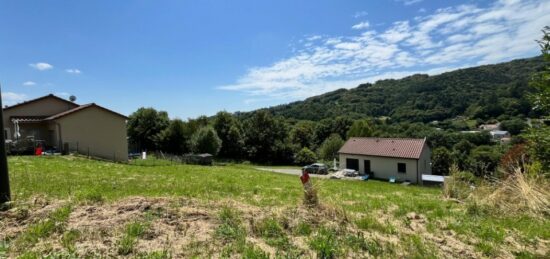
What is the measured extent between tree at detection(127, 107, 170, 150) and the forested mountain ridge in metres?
56.9

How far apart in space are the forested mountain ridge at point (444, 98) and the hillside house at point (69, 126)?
8427cm

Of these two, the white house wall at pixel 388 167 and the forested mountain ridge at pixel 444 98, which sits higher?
the forested mountain ridge at pixel 444 98

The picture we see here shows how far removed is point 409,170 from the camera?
3491 centimetres

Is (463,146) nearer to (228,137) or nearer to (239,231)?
(228,137)

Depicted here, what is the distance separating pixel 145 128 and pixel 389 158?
4369 centimetres

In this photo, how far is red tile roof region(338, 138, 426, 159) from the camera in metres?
35.3

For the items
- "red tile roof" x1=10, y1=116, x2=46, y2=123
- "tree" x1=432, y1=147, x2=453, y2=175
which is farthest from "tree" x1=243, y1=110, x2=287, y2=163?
"red tile roof" x1=10, y1=116, x2=46, y2=123

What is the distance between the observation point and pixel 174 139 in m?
57.2

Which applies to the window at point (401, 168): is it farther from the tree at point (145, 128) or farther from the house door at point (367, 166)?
the tree at point (145, 128)

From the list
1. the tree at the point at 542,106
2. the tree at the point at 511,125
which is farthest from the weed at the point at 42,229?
the tree at the point at 511,125

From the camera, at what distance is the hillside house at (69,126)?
82.0ft

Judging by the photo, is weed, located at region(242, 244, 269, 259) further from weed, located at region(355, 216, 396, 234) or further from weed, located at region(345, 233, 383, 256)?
weed, located at region(355, 216, 396, 234)

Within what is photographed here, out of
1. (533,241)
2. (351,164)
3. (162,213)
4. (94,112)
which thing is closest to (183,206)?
(162,213)

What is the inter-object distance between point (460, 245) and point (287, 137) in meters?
62.6
